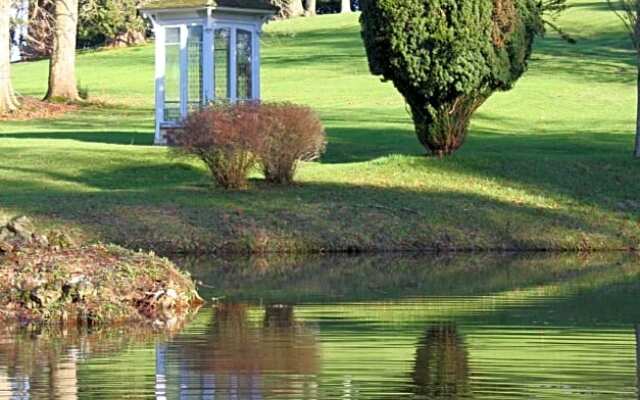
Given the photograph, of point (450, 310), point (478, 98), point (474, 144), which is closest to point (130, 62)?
point (474, 144)

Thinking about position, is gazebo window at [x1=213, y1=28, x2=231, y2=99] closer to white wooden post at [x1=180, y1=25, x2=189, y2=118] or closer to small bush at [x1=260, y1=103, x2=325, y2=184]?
white wooden post at [x1=180, y1=25, x2=189, y2=118]

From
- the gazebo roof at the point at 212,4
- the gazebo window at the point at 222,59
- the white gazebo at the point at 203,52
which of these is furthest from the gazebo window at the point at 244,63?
the gazebo roof at the point at 212,4

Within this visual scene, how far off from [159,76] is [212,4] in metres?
2.55

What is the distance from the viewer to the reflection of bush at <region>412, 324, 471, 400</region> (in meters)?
13.4

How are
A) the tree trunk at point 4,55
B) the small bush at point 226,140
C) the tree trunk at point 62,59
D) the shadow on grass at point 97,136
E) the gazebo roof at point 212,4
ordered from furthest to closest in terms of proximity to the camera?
the tree trunk at point 62,59 < the tree trunk at point 4,55 < the shadow on grass at point 97,136 < the gazebo roof at point 212,4 < the small bush at point 226,140

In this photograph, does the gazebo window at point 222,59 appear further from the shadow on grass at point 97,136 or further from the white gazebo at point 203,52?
the shadow on grass at point 97,136

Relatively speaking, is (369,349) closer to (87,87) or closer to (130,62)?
(87,87)

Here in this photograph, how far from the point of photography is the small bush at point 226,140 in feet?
98.5

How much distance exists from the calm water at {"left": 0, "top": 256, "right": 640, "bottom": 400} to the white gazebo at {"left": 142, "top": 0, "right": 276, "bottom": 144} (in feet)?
51.3

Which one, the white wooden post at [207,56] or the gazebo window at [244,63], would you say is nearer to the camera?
the white wooden post at [207,56]

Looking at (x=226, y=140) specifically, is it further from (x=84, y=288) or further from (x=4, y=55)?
(x=4, y=55)

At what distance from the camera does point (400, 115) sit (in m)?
48.4

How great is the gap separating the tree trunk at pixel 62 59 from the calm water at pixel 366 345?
31918mm

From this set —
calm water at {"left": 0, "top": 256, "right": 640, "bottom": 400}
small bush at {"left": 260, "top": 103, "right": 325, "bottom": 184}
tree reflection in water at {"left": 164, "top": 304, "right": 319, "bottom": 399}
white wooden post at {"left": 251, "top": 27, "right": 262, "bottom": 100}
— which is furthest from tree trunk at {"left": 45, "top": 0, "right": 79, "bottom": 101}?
tree reflection in water at {"left": 164, "top": 304, "right": 319, "bottom": 399}
